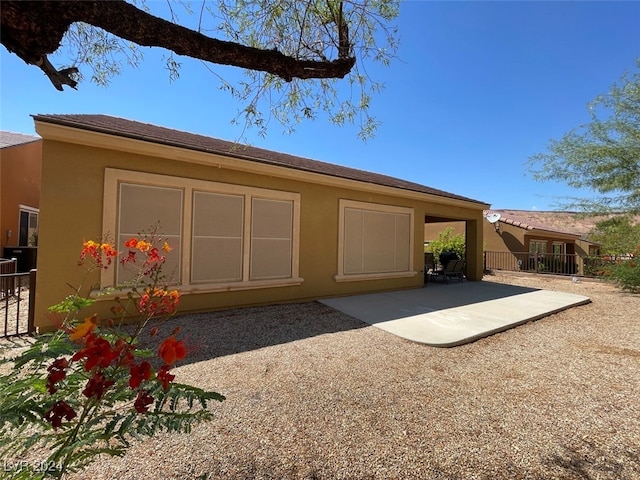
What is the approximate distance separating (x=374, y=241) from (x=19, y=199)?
1543 cm

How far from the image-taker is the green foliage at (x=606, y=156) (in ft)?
31.4

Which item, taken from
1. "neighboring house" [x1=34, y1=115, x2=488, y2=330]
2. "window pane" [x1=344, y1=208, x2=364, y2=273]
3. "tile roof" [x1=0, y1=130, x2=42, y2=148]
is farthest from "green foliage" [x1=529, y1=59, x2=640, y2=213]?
"tile roof" [x1=0, y1=130, x2=42, y2=148]

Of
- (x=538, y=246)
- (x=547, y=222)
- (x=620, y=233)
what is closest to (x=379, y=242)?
(x=620, y=233)

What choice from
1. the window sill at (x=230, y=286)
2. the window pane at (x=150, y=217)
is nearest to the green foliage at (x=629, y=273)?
the window sill at (x=230, y=286)

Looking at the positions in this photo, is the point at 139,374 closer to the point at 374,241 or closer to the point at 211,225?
the point at 211,225

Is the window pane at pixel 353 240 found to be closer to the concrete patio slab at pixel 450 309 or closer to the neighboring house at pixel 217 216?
the neighboring house at pixel 217 216

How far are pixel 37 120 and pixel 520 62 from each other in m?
A: 12.5

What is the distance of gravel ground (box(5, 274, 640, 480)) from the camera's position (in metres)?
2.44

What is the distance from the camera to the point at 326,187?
906cm

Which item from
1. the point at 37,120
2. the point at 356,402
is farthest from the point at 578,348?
the point at 37,120

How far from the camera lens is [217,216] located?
23.7 ft

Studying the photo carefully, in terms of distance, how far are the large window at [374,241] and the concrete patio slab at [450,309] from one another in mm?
828

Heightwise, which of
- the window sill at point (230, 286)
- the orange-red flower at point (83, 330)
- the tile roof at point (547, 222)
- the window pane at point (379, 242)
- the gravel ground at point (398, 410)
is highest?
the tile roof at point (547, 222)

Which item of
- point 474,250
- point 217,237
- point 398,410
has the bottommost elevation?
point 398,410
